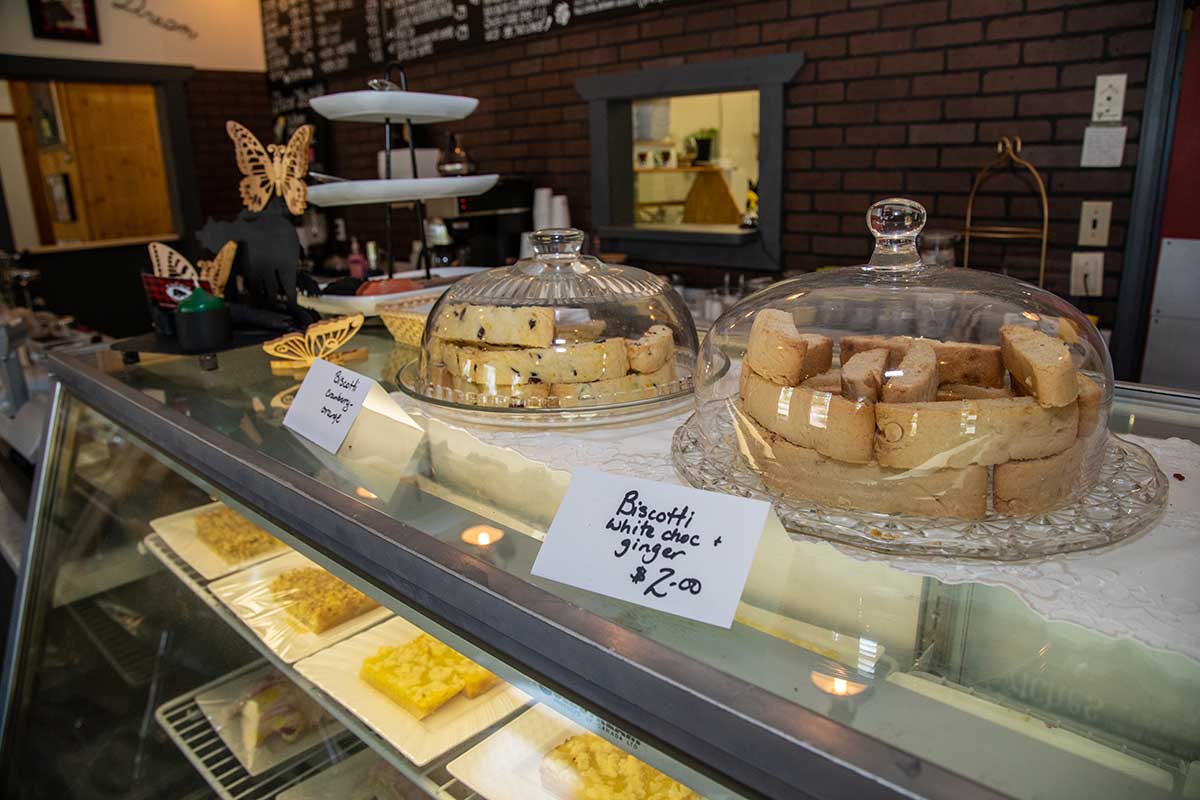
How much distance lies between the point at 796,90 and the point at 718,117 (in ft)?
10.7

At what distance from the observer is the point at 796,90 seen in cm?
371

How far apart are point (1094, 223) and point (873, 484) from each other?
2809 mm

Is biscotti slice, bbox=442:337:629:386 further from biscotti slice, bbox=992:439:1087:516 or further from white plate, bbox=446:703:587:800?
biscotti slice, bbox=992:439:1087:516

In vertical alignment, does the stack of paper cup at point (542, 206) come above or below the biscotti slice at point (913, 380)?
above

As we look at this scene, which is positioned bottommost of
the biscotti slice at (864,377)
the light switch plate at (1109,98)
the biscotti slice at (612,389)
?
the biscotti slice at (612,389)

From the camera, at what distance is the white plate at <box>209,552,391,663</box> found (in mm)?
1344

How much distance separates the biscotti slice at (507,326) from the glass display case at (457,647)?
0.46 ft

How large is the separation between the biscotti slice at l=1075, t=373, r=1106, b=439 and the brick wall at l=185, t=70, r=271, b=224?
6.96m

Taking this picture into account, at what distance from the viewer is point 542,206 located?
474cm

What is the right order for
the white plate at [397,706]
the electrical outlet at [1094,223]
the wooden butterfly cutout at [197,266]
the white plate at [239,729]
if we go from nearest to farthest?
the white plate at [397,706], the white plate at [239,729], the wooden butterfly cutout at [197,266], the electrical outlet at [1094,223]

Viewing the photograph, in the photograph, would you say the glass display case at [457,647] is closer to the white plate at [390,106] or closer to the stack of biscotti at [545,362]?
the stack of biscotti at [545,362]

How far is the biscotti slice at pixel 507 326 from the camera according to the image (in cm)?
116

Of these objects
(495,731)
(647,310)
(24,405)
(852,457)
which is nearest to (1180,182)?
(647,310)

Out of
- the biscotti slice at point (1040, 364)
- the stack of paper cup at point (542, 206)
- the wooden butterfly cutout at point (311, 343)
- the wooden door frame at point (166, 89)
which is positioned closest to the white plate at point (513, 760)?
the biscotti slice at point (1040, 364)
